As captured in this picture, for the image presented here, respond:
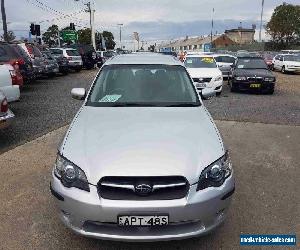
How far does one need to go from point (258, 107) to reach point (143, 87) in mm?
7564

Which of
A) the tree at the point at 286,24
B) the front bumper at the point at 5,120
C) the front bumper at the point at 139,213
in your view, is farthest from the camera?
the tree at the point at 286,24

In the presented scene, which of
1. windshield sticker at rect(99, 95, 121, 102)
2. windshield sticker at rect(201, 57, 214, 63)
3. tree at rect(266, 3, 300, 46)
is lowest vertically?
windshield sticker at rect(201, 57, 214, 63)

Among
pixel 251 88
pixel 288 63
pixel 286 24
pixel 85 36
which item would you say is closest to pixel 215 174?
pixel 251 88

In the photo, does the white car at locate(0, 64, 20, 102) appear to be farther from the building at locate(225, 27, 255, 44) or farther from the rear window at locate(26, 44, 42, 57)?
the building at locate(225, 27, 255, 44)

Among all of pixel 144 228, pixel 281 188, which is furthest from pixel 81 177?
pixel 281 188

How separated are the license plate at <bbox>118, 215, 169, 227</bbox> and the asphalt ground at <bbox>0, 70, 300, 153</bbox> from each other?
172 inches

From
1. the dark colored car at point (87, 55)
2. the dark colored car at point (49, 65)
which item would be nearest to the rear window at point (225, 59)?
the dark colored car at point (49, 65)

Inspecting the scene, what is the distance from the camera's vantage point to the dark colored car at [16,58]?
12.3 meters

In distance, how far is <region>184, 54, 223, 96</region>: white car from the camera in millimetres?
13571

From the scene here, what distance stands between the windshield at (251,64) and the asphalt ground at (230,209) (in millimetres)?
9164

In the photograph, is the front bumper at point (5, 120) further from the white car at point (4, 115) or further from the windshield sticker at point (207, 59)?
the windshield sticker at point (207, 59)

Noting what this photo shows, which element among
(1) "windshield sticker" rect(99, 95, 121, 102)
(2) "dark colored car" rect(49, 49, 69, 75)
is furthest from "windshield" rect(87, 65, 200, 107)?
(2) "dark colored car" rect(49, 49, 69, 75)

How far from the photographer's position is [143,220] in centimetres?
292

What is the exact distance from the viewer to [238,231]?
379 centimetres
